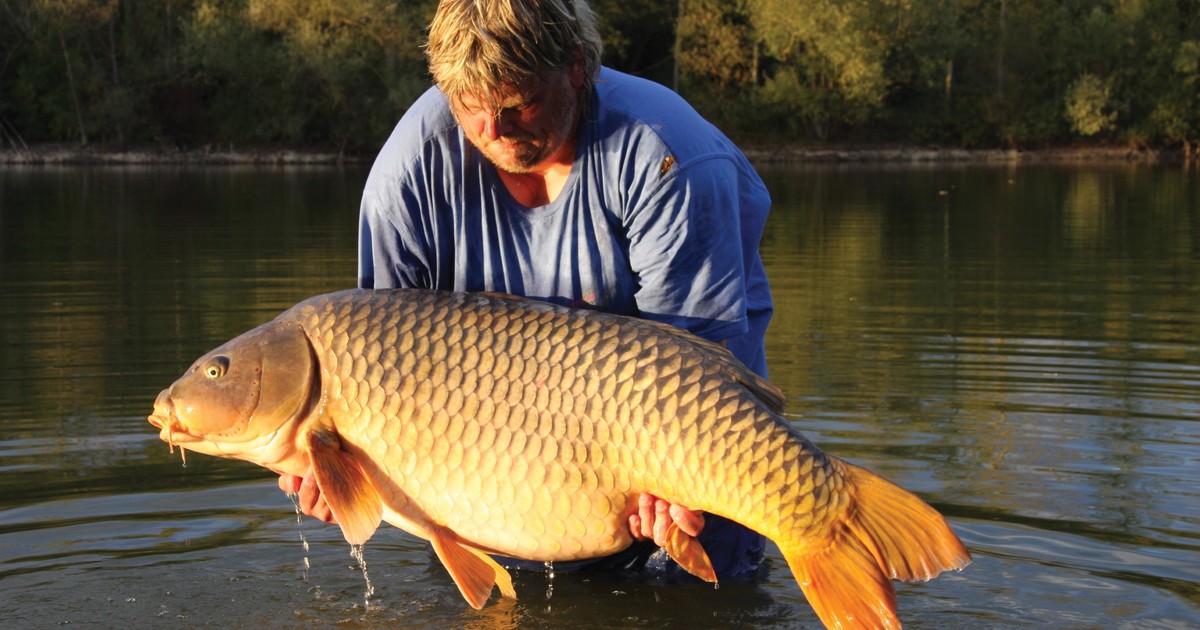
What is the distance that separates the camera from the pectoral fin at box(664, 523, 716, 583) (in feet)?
10.9

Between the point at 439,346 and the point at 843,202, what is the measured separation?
2153 centimetres

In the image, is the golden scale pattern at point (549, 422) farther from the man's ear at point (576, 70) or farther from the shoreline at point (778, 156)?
the shoreline at point (778, 156)

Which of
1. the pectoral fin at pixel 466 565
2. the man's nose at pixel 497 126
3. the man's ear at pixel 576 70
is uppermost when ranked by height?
the man's ear at pixel 576 70

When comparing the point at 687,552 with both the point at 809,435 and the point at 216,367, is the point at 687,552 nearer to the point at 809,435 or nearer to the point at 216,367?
the point at 216,367

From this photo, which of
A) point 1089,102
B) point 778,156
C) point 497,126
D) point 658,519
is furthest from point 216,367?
point 1089,102

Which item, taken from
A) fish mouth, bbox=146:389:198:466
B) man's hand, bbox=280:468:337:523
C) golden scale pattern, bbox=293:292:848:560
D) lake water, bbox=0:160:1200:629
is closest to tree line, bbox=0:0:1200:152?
lake water, bbox=0:160:1200:629

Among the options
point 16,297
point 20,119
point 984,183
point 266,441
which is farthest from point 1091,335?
point 20,119

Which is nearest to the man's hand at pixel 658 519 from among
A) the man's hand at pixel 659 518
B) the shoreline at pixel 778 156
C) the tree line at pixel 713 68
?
the man's hand at pixel 659 518

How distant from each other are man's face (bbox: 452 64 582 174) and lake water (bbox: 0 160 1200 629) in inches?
55.9

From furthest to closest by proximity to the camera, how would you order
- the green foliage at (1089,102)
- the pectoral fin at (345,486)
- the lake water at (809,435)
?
1. the green foliage at (1089,102)
2. the lake water at (809,435)
3. the pectoral fin at (345,486)

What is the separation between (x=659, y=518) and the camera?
3285 mm

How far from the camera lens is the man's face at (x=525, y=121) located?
3.29m

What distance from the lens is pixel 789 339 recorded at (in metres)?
8.66

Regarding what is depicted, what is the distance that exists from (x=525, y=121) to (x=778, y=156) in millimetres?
45168
